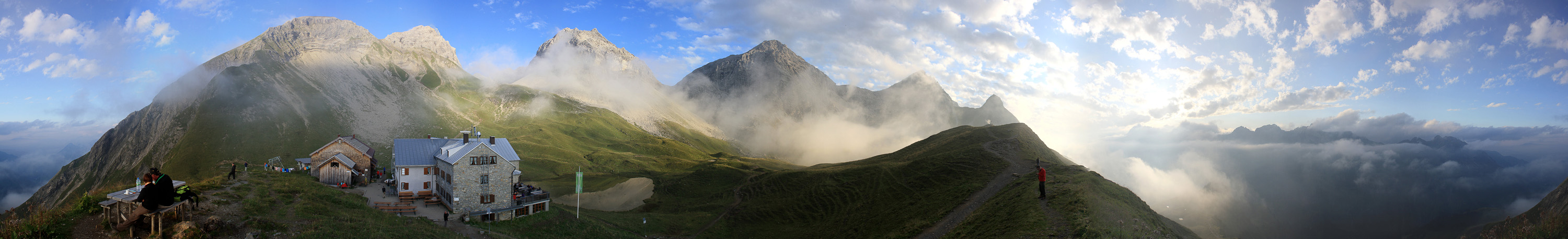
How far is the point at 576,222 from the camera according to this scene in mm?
50656

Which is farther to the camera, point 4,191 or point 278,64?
point 278,64

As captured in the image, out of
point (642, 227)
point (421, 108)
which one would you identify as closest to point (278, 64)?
point (421, 108)

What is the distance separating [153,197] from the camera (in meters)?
17.5

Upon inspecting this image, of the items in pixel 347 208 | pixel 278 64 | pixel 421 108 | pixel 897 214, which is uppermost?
pixel 278 64

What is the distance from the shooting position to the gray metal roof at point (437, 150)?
44.4 metres

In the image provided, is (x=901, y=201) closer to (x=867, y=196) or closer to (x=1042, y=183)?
(x=867, y=196)

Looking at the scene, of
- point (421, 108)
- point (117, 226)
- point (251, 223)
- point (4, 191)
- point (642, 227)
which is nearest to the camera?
point (117, 226)

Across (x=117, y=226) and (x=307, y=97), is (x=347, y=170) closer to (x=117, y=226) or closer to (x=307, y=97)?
(x=117, y=226)

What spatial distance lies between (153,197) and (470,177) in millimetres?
26359

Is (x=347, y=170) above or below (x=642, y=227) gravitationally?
above

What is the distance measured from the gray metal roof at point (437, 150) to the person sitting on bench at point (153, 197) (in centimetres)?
2503

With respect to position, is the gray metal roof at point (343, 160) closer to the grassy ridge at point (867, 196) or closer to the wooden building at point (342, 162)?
the wooden building at point (342, 162)

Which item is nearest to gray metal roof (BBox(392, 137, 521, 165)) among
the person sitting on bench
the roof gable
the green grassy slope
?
the roof gable

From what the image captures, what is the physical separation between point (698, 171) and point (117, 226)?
107 metres
